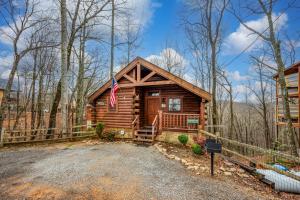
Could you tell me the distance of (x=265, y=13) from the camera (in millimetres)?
10539

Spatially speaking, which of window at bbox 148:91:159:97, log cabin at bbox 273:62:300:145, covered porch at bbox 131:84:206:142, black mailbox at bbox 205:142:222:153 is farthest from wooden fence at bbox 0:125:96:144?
log cabin at bbox 273:62:300:145

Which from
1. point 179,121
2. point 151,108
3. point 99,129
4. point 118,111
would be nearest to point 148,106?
point 151,108

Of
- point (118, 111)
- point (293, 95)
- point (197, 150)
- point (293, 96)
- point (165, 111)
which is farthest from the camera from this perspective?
point (293, 96)

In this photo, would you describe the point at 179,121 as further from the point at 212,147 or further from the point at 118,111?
the point at 212,147

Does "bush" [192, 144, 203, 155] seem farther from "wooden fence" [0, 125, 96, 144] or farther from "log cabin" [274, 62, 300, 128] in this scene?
"log cabin" [274, 62, 300, 128]

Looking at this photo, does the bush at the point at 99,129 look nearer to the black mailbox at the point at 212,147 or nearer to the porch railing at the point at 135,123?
the porch railing at the point at 135,123

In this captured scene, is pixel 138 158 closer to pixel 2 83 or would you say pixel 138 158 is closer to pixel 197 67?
pixel 197 67

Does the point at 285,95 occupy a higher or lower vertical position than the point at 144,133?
higher

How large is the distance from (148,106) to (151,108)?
0.85 feet

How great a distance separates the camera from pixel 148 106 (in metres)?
11.5

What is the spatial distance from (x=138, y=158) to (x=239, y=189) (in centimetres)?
362

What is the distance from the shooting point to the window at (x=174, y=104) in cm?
1067

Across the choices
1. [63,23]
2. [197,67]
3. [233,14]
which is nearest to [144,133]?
[63,23]

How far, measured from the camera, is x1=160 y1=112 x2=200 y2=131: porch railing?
9.32 m
